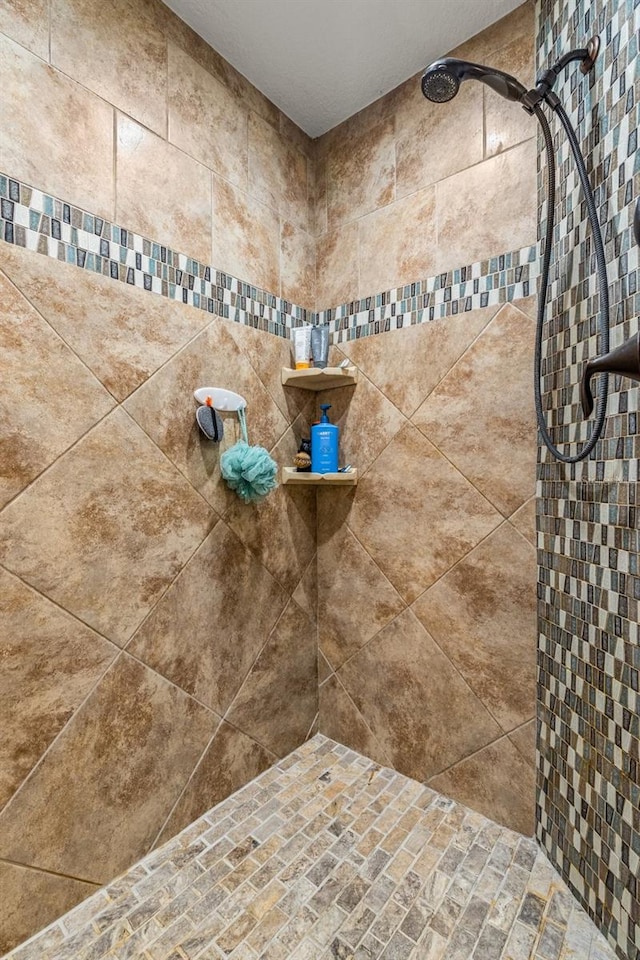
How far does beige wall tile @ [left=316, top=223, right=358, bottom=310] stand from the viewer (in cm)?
164

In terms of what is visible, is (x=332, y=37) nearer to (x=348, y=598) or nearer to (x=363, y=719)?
(x=348, y=598)

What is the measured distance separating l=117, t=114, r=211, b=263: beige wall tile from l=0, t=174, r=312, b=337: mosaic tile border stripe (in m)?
0.04

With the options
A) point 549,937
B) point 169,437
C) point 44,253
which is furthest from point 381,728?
point 44,253

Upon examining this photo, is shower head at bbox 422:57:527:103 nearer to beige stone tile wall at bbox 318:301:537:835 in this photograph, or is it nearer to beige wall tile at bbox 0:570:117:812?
beige stone tile wall at bbox 318:301:537:835

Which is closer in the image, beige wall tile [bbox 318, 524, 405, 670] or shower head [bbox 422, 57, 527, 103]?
shower head [bbox 422, 57, 527, 103]

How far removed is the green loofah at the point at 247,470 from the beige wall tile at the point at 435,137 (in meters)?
1.03

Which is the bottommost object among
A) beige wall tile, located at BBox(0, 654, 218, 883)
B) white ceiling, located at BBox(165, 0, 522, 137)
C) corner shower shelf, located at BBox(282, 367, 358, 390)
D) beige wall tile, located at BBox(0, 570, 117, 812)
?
beige wall tile, located at BBox(0, 654, 218, 883)

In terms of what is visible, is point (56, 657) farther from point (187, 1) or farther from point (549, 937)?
point (187, 1)

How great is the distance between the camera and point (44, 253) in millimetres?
1000

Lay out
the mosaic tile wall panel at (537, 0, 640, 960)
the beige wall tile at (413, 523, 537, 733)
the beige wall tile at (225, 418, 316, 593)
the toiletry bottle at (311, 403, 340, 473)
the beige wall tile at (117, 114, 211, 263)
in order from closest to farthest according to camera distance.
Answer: the mosaic tile wall panel at (537, 0, 640, 960) → the beige wall tile at (117, 114, 211, 263) → the beige wall tile at (413, 523, 537, 733) → the beige wall tile at (225, 418, 316, 593) → the toiletry bottle at (311, 403, 340, 473)

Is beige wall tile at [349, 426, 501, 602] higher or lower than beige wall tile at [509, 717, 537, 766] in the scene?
higher

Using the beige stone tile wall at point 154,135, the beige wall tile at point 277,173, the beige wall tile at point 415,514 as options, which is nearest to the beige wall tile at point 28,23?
the beige stone tile wall at point 154,135

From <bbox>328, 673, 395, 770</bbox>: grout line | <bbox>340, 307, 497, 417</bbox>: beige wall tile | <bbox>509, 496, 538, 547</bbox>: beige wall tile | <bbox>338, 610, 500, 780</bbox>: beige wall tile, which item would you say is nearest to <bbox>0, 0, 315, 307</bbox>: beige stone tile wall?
<bbox>340, 307, 497, 417</bbox>: beige wall tile

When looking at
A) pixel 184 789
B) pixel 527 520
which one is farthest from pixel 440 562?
pixel 184 789
